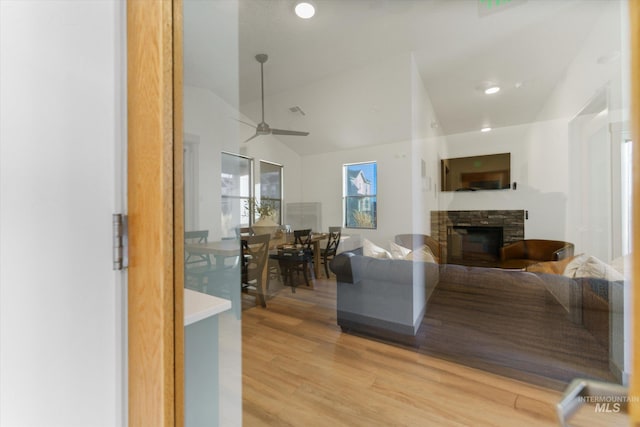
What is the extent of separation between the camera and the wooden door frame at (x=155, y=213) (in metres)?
0.39

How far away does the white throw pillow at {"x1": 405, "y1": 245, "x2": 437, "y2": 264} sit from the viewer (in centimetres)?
230

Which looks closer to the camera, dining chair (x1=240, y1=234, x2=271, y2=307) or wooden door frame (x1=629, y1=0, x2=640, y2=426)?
wooden door frame (x1=629, y1=0, x2=640, y2=426)

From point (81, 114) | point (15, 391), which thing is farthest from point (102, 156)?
point (15, 391)

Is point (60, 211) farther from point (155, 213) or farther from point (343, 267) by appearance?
point (343, 267)

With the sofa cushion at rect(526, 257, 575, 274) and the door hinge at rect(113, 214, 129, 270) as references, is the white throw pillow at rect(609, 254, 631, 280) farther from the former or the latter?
the sofa cushion at rect(526, 257, 575, 274)

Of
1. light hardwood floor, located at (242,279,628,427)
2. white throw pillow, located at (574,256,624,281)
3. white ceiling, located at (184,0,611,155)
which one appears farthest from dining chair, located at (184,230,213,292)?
white throw pillow, located at (574,256,624,281)

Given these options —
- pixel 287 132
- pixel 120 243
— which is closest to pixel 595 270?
pixel 120 243

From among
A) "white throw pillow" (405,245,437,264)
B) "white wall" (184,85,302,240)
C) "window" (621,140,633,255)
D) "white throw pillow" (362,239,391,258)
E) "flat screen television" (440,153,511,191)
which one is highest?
"flat screen television" (440,153,511,191)

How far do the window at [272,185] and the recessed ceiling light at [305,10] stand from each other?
105 centimetres

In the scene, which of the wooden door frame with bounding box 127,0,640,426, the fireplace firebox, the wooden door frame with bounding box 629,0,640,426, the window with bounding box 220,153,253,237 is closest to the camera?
the wooden door frame with bounding box 629,0,640,426

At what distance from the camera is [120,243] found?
440 millimetres

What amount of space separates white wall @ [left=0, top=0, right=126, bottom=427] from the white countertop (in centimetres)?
11

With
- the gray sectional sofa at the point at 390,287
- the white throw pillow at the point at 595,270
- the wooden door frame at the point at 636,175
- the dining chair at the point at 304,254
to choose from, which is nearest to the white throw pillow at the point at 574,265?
the white throw pillow at the point at 595,270

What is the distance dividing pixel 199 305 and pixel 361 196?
2137 millimetres
